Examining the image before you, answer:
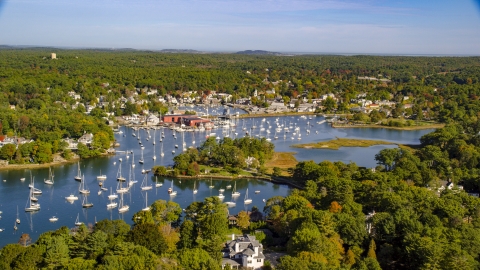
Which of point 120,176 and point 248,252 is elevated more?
point 248,252

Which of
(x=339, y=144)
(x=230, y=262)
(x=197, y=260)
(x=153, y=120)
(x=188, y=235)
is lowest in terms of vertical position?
(x=339, y=144)

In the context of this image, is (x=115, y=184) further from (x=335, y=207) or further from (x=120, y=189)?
(x=335, y=207)

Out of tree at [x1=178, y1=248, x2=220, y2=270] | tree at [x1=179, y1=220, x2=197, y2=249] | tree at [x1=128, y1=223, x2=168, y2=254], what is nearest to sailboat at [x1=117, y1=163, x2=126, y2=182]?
tree at [x1=179, y1=220, x2=197, y2=249]

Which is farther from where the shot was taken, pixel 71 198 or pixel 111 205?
pixel 71 198

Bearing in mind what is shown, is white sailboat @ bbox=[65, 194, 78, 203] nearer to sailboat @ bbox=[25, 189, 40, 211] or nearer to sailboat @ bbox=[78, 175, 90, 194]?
sailboat @ bbox=[78, 175, 90, 194]

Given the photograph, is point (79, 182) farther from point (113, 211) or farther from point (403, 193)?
point (403, 193)

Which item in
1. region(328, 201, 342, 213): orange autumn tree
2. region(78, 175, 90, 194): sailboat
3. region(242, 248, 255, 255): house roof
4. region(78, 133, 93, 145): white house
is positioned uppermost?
region(328, 201, 342, 213): orange autumn tree

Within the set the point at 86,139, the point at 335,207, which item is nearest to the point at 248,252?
the point at 335,207

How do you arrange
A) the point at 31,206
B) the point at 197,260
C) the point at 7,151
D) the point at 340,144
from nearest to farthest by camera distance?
the point at 197,260 < the point at 31,206 < the point at 7,151 < the point at 340,144

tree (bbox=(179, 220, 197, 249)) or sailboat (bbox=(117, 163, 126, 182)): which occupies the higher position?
tree (bbox=(179, 220, 197, 249))

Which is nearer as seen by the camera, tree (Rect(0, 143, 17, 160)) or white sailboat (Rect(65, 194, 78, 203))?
white sailboat (Rect(65, 194, 78, 203))
